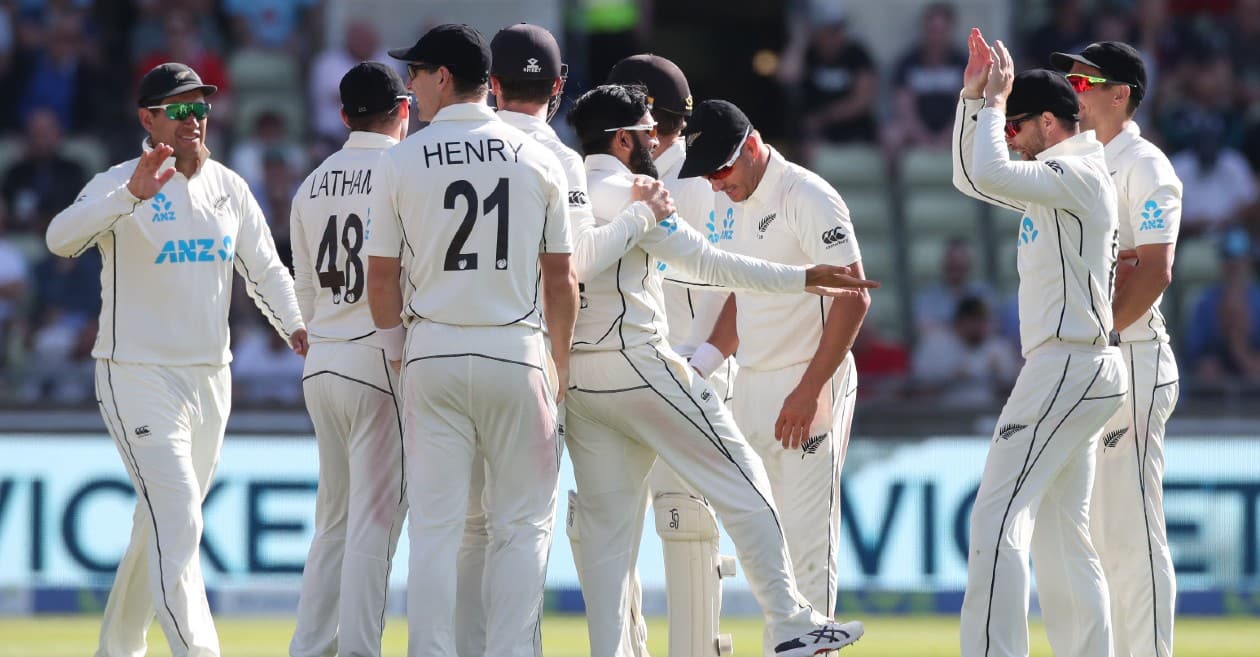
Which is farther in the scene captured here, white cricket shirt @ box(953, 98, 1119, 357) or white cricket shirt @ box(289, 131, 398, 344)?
white cricket shirt @ box(289, 131, 398, 344)

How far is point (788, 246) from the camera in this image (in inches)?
293

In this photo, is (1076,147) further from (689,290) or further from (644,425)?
(689,290)

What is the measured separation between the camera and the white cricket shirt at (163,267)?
7.54 m

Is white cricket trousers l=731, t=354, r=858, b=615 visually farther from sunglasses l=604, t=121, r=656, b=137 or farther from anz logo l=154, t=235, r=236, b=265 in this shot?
anz logo l=154, t=235, r=236, b=265

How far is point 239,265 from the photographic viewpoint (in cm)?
805

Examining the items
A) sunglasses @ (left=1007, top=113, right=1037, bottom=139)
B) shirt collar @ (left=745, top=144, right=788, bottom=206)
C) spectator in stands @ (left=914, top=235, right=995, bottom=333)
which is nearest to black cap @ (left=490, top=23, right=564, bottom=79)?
shirt collar @ (left=745, top=144, right=788, bottom=206)

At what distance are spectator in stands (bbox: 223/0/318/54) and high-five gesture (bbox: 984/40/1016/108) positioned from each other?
10.7m

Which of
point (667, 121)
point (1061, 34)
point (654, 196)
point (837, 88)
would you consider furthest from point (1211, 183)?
point (654, 196)

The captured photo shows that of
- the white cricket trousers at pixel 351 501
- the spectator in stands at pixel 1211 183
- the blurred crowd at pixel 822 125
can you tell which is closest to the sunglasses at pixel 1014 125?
the white cricket trousers at pixel 351 501

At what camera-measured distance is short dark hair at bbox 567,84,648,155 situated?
273 inches

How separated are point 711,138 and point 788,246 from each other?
1.96ft

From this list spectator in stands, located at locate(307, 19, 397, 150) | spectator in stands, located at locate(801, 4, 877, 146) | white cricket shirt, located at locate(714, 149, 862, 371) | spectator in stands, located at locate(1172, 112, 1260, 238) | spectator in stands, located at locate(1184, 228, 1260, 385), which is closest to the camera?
white cricket shirt, located at locate(714, 149, 862, 371)

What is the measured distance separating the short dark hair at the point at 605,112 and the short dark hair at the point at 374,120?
0.83 metres

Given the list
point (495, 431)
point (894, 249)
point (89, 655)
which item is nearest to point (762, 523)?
point (495, 431)
